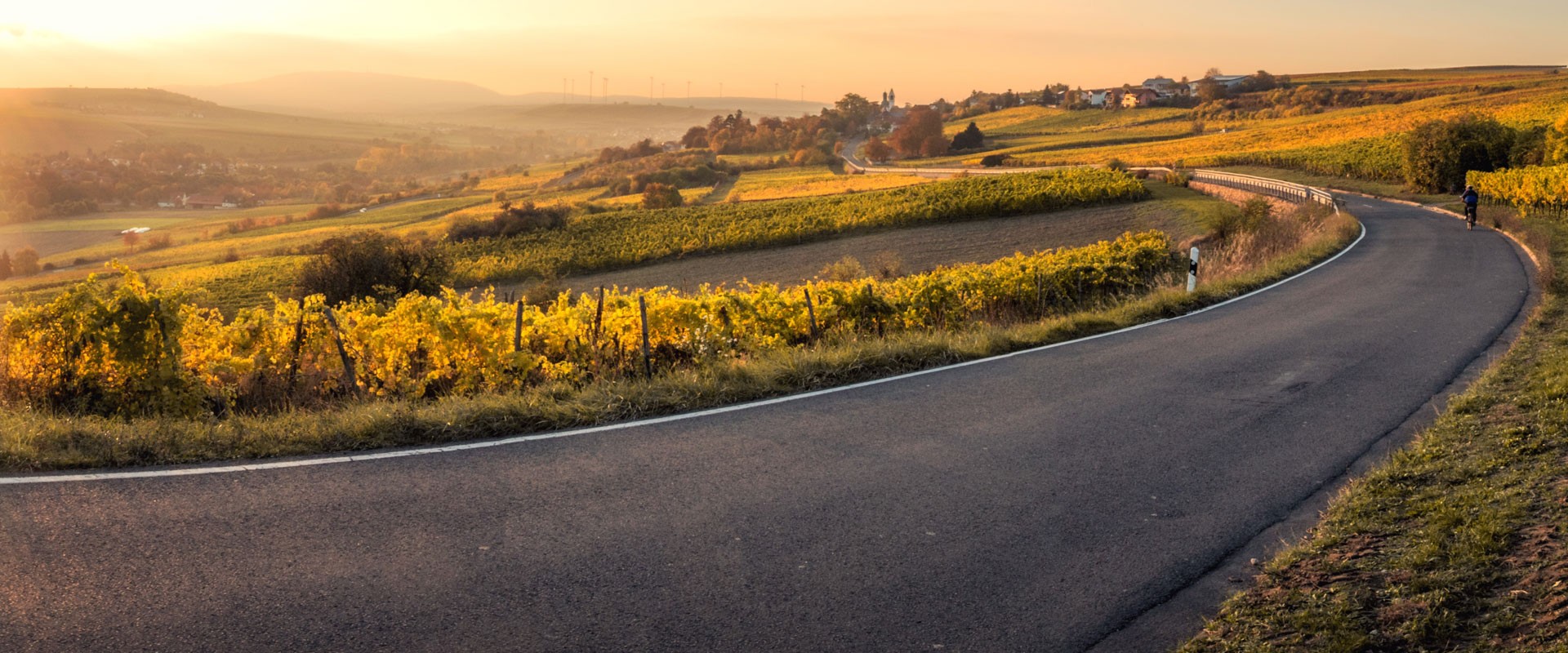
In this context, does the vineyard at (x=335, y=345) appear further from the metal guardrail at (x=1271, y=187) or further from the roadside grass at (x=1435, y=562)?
the metal guardrail at (x=1271, y=187)

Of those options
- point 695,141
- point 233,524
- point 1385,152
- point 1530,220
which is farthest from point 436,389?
point 695,141

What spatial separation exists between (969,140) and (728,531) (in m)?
116

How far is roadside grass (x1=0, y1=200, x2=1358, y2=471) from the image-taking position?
24.6 feet

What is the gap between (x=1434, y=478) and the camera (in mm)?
6867

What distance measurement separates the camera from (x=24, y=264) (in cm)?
6175

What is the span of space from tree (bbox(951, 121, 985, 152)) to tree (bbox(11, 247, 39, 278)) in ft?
298

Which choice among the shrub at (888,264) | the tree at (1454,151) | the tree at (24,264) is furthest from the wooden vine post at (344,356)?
the tree at (24,264)

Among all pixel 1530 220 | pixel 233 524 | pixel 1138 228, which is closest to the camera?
pixel 233 524

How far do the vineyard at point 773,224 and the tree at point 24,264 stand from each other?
2734 cm

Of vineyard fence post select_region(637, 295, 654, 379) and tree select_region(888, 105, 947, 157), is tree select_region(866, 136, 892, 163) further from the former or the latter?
vineyard fence post select_region(637, 295, 654, 379)

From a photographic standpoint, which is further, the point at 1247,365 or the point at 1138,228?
the point at 1138,228

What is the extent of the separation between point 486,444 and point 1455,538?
22.8ft

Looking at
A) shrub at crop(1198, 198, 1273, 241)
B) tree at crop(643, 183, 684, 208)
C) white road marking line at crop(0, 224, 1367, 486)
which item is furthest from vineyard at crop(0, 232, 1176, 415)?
tree at crop(643, 183, 684, 208)

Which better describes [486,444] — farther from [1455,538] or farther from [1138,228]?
[1138,228]
